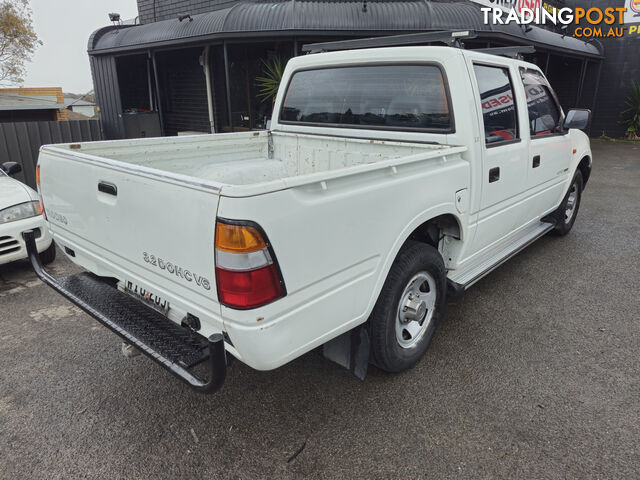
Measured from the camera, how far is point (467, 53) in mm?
3146

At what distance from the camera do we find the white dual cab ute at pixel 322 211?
6.21ft

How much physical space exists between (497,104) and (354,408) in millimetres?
2404

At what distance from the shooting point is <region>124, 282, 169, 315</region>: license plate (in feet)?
7.54

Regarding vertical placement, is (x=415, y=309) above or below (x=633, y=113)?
below

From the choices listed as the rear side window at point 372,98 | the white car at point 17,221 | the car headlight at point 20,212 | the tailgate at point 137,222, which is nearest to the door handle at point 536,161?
the rear side window at point 372,98

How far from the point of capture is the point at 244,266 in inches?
70.9

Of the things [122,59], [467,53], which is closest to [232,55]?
[122,59]

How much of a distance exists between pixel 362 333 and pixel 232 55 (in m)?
10.5

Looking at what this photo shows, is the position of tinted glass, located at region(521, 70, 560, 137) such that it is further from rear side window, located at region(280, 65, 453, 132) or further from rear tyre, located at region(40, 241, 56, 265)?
rear tyre, located at region(40, 241, 56, 265)

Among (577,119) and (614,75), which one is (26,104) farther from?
(614,75)

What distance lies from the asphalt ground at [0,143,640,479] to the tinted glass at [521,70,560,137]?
61.7 inches

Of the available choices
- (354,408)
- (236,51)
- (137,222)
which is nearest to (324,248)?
(137,222)

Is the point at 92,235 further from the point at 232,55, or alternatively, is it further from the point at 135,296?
the point at 232,55

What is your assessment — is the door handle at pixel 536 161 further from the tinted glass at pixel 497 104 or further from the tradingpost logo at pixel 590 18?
the tradingpost logo at pixel 590 18
